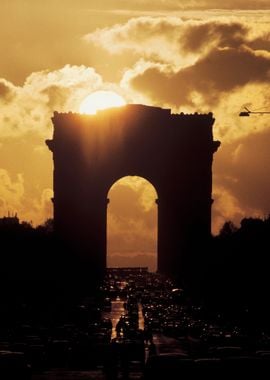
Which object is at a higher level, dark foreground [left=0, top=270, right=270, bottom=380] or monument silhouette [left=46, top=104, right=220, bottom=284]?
monument silhouette [left=46, top=104, right=220, bottom=284]

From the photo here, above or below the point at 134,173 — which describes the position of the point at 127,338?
below

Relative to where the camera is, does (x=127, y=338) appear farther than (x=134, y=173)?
No

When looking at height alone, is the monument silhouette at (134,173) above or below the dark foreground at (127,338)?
above

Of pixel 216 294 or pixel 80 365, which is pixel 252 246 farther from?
pixel 80 365

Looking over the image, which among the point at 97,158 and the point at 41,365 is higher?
the point at 97,158

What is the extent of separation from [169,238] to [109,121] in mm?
9066

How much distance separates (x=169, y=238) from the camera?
92750 millimetres

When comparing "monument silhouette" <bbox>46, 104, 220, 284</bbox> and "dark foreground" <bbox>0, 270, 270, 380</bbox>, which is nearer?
"dark foreground" <bbox>0, 270, 270, 380</bbox>

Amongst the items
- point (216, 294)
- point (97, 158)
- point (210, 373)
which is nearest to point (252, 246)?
point (216, 294)

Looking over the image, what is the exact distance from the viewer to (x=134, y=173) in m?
92.2

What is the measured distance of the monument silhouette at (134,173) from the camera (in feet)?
298

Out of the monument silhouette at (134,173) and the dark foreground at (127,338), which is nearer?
the dark foreground at (127,338)

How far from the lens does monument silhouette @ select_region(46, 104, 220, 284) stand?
298ft

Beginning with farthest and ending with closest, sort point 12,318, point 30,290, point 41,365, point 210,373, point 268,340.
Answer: point 30,290 < point 12,318 < point 268,340 < point 41,365 < point 210,373
